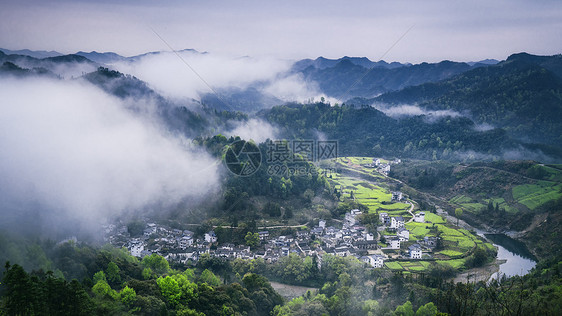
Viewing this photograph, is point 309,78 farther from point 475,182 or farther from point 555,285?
point 555,285

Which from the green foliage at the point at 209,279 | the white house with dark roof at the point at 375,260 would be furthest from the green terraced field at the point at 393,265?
the green foliage at the point at 209,279

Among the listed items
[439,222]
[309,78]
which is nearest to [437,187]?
[439,222]

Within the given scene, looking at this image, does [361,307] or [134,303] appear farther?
[361,307]

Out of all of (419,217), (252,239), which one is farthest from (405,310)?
(419,217)

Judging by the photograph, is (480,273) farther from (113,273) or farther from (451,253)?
(113,273)

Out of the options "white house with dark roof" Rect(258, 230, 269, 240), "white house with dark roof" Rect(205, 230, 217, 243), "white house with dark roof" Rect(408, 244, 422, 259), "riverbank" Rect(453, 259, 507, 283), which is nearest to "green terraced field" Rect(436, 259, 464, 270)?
"riverbank" Rect(453, 259, 507, 283)

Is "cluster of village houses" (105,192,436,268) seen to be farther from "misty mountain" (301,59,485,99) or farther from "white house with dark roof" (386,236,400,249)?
"misty mountain" (301,59,485,99)

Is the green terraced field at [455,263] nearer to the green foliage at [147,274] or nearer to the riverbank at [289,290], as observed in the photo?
the riverbank at [289,290]

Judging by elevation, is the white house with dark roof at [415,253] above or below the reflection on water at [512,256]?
above
